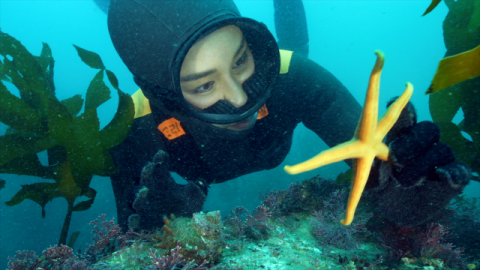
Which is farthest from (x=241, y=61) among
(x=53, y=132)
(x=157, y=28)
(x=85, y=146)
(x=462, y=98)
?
(x=462, y=98)

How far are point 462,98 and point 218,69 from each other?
259 cm

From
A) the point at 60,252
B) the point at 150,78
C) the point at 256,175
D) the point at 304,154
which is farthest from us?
the point at 304,154

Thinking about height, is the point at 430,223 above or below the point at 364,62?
below

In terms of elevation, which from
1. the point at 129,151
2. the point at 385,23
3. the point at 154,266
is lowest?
the point at 154,266

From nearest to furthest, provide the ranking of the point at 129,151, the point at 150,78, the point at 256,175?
the point at 150,78, the point at 129,151, the point at 256,175

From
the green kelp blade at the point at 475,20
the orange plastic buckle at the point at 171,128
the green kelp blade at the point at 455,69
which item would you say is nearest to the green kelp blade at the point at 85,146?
the orange plastic buckle at the point at 171,128

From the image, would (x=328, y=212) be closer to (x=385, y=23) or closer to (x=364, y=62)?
(x=364, y=62)

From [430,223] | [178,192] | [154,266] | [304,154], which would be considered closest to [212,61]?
[178,192]

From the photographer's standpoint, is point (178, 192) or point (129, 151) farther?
point (129, 151)

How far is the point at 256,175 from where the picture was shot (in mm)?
14188

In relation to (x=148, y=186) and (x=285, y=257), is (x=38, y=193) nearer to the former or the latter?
(x=148, y=186)

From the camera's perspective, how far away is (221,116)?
2.47 metres

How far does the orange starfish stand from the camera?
115 cm

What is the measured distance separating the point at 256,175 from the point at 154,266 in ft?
42.3
